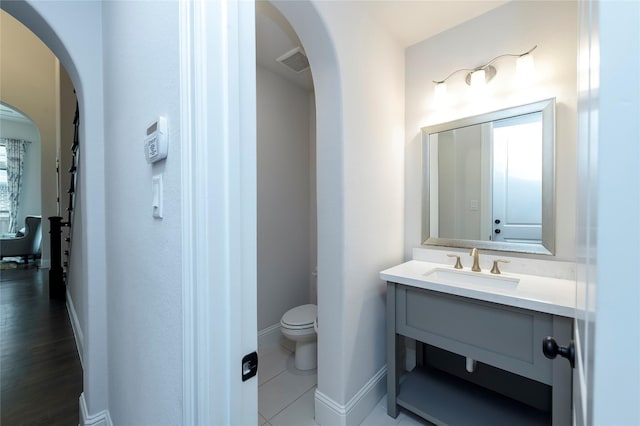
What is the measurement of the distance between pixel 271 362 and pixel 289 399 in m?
0.48

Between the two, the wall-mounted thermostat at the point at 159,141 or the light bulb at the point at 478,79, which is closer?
the wall-mounted thermostat at the point at 159,141

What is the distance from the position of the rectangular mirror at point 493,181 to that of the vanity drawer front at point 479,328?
1.89 feet

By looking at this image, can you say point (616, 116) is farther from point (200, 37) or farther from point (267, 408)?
point (267, 408)

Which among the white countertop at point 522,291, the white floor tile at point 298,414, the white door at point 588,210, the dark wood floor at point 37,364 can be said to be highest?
the white door at point 588,210

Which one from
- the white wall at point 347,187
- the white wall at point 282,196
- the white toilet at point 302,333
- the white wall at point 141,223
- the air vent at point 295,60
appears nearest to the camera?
the white wall at point 141,223

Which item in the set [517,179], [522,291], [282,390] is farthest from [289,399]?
[517,179]

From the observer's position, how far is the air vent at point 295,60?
2.13m

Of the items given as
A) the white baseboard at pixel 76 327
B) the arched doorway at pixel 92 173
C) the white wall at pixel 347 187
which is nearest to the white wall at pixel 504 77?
the white wall at pixel 347 187

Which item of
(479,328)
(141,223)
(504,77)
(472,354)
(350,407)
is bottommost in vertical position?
(350,407)

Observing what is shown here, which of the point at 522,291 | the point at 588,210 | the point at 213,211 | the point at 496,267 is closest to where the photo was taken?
the point at 588,210

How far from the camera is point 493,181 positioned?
1725mm

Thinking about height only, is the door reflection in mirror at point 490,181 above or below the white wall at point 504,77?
below

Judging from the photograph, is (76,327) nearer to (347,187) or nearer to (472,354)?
(347,187)

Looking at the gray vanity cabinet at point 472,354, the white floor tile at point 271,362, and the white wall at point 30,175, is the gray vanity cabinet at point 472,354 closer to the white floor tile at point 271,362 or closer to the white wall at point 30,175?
the white floor tile at point 271,362
